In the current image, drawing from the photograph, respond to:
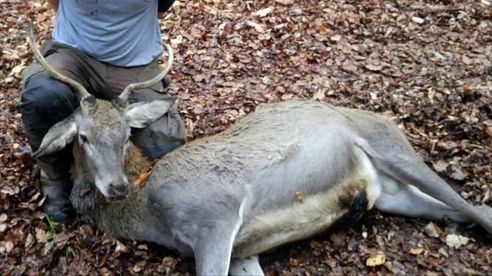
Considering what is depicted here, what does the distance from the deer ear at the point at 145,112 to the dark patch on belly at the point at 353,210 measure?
1.53 metres

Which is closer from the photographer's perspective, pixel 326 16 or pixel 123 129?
pixel 123 129

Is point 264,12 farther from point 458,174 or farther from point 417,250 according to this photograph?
point 417,250

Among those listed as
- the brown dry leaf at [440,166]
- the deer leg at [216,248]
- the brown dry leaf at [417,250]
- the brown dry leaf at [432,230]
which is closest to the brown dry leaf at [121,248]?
the deer leg at [216,248]

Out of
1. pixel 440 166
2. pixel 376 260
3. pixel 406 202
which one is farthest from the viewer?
pixel 440 166

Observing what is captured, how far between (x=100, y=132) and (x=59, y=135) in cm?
36

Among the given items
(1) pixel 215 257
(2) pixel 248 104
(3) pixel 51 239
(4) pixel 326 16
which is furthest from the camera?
(4) pixel 326 16

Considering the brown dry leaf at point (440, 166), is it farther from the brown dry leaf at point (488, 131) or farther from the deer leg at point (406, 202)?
the brown dry leaf at point (488, 131)

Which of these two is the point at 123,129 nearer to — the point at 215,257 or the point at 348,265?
the point at 215,257

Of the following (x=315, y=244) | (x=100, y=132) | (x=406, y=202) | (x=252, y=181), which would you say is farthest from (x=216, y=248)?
(x=406, y=202)

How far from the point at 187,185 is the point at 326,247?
1153mm

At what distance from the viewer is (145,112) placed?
559cm

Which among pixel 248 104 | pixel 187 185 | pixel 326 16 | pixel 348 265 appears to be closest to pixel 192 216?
pixel 187 185

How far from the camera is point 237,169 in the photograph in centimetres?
539

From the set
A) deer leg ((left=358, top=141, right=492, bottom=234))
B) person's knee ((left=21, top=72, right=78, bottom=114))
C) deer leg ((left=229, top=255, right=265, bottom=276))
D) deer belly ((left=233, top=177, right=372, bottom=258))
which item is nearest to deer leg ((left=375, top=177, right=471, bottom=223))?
deer leg ((left=358, top=141, right=492, bottom=234))
